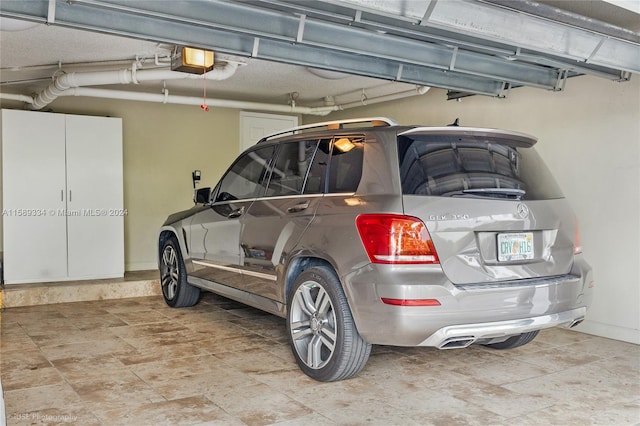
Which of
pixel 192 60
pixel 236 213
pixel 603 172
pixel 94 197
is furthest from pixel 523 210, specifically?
pixel 94 197

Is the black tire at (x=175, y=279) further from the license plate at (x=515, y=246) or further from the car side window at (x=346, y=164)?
the license plate at (x=515, y=246)

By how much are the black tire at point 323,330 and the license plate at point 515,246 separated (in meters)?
0.94

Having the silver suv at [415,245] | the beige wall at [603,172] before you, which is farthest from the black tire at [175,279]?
the beige wall at [603,172]

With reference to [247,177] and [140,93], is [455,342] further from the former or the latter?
[140,93]

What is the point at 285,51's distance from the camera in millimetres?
3852

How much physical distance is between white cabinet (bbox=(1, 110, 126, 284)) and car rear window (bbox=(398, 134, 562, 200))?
4.82 metres

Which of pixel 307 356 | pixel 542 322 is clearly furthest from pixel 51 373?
pixel 542 322

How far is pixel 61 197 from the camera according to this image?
660cm

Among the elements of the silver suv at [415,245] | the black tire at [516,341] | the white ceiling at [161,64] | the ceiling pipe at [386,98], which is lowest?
the black tire at [516,341]

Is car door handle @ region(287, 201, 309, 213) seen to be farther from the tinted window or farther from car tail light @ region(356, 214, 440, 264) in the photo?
car tail light @ region(356, 214, 440, 264)

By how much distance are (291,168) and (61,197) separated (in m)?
3.87

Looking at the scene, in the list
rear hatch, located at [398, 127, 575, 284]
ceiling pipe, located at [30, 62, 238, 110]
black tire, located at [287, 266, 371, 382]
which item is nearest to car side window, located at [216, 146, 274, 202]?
black tire, located at [287, 266, 371, 382]

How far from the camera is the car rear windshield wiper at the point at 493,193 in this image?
3049mm

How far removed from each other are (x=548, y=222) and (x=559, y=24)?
128cm
